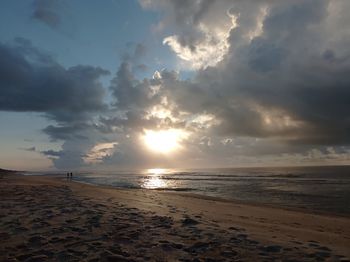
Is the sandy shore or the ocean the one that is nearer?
the sandy shore

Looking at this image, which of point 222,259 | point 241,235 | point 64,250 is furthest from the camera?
point 241,235

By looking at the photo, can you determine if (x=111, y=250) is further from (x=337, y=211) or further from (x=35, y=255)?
(x=337, y=211)

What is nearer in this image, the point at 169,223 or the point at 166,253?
the point at 166,253

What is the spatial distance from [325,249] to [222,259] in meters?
3.13

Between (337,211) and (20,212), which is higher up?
(20,212)

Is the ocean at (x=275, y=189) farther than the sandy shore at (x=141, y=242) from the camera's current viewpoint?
Yes

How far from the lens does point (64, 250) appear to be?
757 centimetres

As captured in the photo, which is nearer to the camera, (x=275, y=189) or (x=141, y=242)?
(x=141, y=242)

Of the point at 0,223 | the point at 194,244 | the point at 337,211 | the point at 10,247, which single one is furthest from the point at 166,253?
the point at 337,211

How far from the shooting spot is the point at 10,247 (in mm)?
7812

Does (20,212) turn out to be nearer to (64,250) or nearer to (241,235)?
(64,250)

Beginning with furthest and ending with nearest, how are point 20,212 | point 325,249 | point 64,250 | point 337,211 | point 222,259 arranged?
1. point 337,211
2. point 20,212
3. point 325,249
4. point 64,250
5. point 222,259

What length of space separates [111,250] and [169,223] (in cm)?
404

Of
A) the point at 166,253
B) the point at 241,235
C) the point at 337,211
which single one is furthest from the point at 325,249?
the point at 337,211
